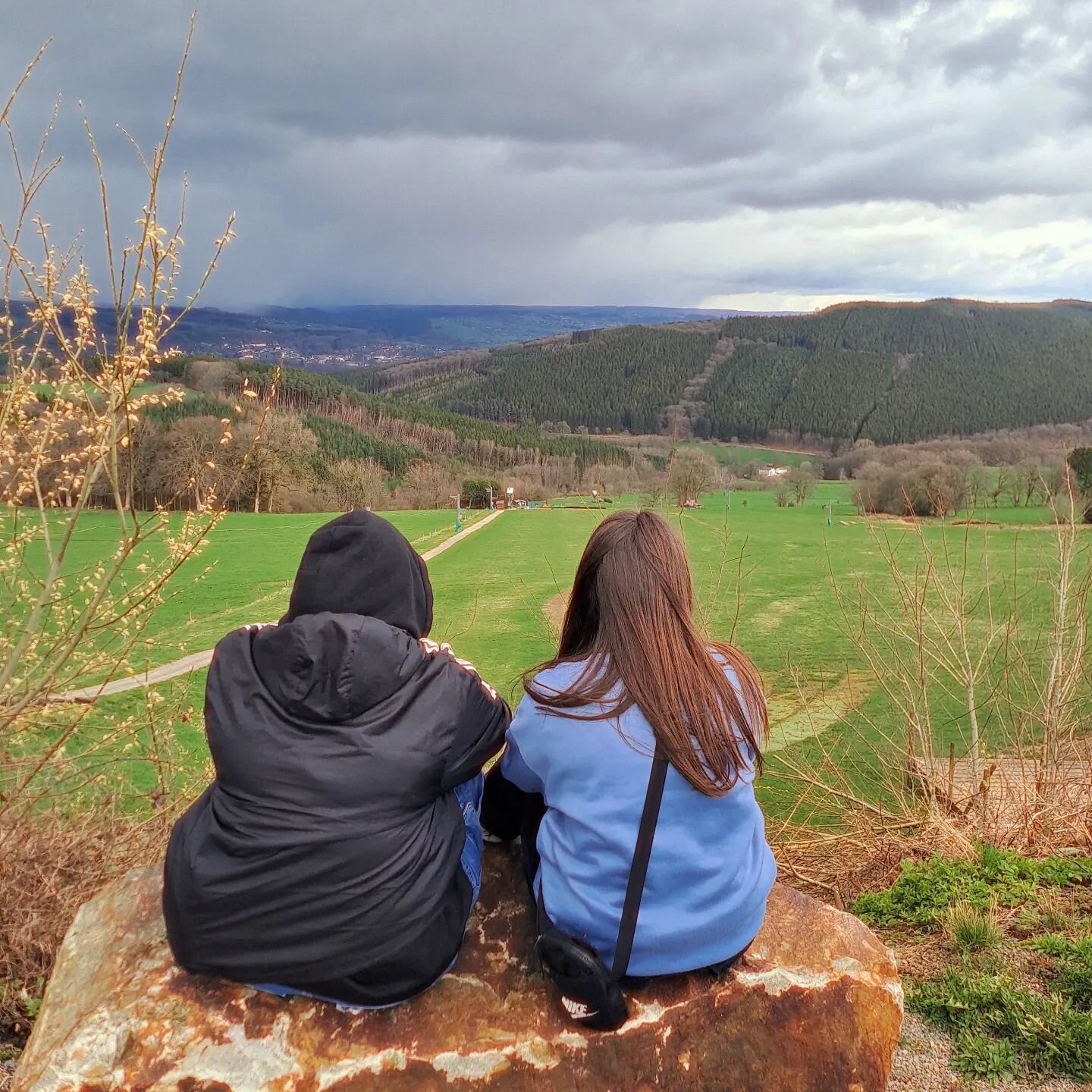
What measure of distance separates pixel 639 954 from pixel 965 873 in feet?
11.9

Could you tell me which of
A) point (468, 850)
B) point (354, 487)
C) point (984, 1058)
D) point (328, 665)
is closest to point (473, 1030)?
point (468, 850)

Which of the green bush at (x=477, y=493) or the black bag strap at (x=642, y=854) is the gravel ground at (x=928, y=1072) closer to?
the black bag strap at (x=642, y=854)

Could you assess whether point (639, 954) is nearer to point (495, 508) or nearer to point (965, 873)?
point (965, 873)

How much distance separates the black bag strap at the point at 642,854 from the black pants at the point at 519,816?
1.36 feet

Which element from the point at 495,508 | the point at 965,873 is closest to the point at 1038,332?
the point at 495,508

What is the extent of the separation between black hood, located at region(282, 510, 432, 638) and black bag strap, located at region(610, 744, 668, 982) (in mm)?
902

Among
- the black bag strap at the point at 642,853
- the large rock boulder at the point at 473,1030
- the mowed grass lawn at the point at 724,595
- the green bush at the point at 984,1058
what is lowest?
the mowed grass lawn at the point at 724,595

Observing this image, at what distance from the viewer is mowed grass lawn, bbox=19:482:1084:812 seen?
11.8 m

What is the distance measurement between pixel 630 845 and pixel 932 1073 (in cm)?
200

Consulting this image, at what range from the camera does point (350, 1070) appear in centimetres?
222

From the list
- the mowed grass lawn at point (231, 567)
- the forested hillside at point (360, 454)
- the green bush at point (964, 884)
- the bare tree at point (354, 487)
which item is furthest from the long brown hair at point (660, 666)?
the bare tree at point (354, 487)

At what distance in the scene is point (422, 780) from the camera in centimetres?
220

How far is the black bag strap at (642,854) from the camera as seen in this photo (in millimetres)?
2230

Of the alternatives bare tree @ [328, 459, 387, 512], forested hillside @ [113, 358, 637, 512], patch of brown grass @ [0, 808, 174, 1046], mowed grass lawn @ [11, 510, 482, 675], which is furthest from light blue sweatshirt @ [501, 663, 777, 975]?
bare tree @ [328, 459, 387, 512]
